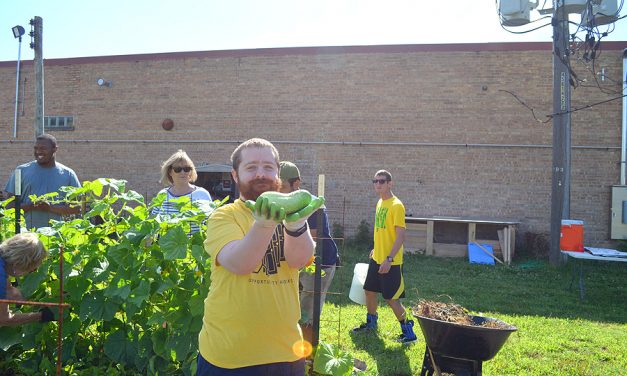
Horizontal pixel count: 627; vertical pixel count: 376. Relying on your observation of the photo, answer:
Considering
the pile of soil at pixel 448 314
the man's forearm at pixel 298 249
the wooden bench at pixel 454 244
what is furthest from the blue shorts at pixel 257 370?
the wooden bench at pixel 454 244

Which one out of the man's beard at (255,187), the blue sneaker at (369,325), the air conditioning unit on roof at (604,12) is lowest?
the blue sneaker at (369,325)

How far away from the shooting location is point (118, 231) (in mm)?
2982

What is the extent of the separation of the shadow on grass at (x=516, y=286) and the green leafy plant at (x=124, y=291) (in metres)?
2.66

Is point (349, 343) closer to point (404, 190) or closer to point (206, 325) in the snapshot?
point (206, 325)

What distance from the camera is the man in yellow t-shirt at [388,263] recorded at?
16.3 feet

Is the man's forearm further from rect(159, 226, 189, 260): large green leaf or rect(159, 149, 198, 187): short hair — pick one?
rect(159, 149, 198, 187): short hair

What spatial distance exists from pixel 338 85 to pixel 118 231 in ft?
35.5

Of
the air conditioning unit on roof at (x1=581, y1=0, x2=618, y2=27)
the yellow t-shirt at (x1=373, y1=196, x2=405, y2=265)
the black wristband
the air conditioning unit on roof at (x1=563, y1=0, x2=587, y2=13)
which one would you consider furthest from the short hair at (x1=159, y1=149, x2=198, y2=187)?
the air conditioning unit on roof at (x1=581, y1=0, x2=618, y2=27)

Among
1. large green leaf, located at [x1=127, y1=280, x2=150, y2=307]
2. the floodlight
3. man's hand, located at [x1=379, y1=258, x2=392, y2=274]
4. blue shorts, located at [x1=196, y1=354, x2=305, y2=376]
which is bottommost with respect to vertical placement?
man's hand, located at [x1=379, y1=258, x2=392, y2=274]

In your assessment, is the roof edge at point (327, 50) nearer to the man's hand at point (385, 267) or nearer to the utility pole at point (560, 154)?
the utility pole at point (560, 154)

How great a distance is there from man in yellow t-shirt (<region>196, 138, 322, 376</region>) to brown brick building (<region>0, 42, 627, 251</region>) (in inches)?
435

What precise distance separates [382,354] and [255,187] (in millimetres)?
3355

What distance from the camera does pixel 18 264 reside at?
2.74m

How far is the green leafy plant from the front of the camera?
2684mm
